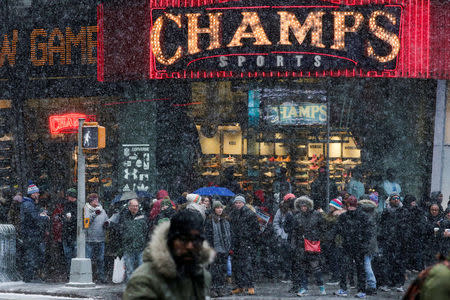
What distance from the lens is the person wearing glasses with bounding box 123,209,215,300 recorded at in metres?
4.46

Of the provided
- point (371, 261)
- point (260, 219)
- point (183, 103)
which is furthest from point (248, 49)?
point (371, 261)

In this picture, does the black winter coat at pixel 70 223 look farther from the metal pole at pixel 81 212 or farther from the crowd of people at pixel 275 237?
the metal pole at pixel 81 212

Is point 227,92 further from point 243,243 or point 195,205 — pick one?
point 195,205

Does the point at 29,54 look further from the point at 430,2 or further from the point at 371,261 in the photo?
the point at 371,261

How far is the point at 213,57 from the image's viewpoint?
A: 21125mm

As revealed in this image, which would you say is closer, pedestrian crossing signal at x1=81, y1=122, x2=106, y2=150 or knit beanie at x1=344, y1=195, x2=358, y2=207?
knit beanie at x1=344, y1=195, x2=358, y2=207

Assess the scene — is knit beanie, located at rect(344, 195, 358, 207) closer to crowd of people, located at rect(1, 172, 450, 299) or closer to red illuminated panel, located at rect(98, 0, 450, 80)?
crowd of people, located at rect(1, 172, 450, 299)

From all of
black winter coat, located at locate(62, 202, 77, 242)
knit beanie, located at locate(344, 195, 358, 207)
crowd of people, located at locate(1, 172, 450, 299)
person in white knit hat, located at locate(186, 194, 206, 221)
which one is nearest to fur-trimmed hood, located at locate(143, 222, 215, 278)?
crowd of people, located at locate(1, 172, 450, 299)

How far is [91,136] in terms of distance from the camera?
1585cm

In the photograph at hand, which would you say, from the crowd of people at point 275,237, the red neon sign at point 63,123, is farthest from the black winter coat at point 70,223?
the red neon sign at point 63,123

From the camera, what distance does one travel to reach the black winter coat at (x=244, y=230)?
48.2 ft

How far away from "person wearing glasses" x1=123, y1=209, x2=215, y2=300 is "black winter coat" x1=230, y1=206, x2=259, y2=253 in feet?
32.6

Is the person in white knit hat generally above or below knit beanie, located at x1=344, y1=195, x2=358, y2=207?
below

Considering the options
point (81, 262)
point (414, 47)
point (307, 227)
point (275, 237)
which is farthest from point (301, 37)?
point (81, 262)
